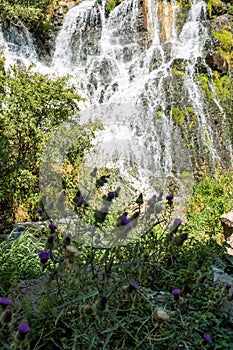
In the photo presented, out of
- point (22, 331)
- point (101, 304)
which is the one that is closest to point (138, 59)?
point (101, 304)

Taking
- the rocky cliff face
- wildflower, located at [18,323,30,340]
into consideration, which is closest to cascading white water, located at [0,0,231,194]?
the rocky cliff face

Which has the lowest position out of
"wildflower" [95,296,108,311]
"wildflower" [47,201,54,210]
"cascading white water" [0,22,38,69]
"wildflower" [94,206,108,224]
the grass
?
the grass

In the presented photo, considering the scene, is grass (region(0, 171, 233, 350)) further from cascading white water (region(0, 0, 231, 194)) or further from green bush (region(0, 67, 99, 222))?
cascading white water (region(0, 0, 231, 194))

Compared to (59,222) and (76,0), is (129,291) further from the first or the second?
(76,0)

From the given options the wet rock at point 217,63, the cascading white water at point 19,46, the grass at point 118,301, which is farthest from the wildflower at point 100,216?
the cascading white water at point 19,46

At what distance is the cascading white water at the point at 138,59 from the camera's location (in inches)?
381

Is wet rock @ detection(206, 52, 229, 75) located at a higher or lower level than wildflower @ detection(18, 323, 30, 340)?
higher

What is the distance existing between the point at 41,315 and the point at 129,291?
515 millimetres

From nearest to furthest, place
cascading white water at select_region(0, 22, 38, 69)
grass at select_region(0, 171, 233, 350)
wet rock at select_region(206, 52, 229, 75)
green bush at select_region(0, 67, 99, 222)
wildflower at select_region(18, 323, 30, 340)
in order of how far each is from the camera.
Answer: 1. wildflower at select_region(18, 323, 30, 340)
2. grass at select_region(0, 171, 233, 350)
3. green bush at select_region(0, 67, 99, 222)
4. wet rock at select_region(206, 52, 229, 75)
5. cascading white water at select_region(0, 22, 38, 69)

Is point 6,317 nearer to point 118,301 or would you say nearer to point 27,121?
point 118,301

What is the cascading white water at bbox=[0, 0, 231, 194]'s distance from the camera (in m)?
9.67

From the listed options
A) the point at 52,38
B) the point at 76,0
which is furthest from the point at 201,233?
the point at 76,0

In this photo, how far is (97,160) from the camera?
275 centimetres

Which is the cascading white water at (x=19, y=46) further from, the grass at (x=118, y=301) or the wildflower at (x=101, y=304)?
the wildflower at (x=101, y=304)
